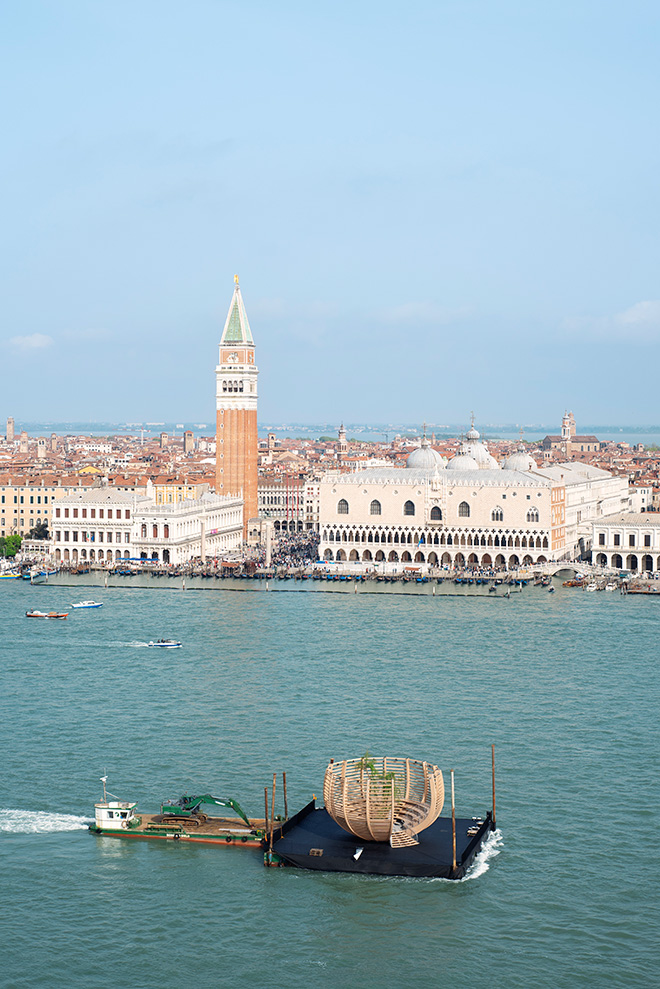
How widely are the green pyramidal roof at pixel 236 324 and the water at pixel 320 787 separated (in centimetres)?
1824

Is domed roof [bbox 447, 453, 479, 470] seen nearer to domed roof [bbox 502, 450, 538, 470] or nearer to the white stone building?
domed roof [bbox 502, 450, 538, 470]

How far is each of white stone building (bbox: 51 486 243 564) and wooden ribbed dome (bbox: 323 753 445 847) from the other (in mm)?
27572

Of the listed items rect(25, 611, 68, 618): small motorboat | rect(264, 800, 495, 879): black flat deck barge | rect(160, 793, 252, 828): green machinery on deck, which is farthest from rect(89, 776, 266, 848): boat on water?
rect(25, 611, 68, 618): small motorboat

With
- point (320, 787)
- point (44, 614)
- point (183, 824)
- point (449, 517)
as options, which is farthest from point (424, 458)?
point (183, 824)

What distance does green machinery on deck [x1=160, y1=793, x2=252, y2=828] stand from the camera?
14.9 m

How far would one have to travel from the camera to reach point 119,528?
4178 cm

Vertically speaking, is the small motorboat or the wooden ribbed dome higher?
the wooden ribbed dome

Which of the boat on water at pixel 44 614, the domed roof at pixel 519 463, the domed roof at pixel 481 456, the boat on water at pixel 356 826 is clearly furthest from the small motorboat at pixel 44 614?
the domed roof at pixel 519 463

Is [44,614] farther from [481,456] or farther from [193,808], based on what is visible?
[481,456]

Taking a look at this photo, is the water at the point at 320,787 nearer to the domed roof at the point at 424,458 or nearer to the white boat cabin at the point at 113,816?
the white boat cabin at the point at 113,816

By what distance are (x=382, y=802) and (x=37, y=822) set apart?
394 cm

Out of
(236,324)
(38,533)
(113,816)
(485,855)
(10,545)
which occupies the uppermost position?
(236,324)

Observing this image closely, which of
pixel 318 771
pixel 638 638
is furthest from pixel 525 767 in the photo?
pixel 638 638

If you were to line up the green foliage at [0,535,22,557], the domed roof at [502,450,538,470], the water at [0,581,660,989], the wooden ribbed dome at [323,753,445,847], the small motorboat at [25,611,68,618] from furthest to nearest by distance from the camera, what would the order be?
the domed roof at [502,450,538,470] < the green foliage at [0,535,22,557] < the small motorboat at [25,611,68,618] < the wooden ribbed dome at [323,753,445,847] < the water at [0,581,660,989]
